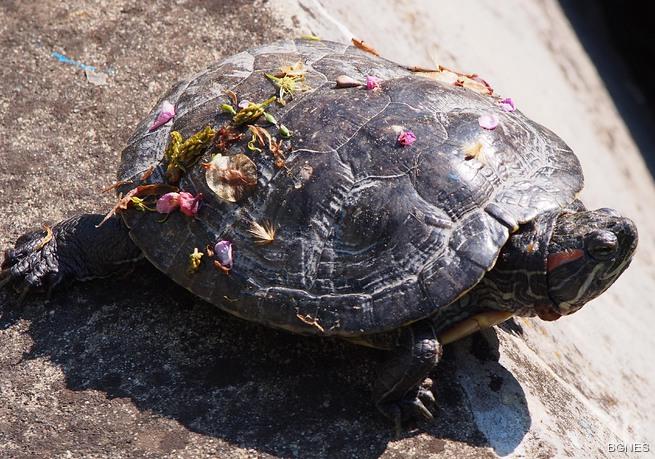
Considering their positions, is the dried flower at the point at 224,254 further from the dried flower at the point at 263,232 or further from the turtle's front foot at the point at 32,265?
the turtle's front foot at the point at 32,265

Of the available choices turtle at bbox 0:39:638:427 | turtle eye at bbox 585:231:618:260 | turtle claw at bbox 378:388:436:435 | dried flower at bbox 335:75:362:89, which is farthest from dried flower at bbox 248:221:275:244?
turtle eye at bbox 585:231:618:260

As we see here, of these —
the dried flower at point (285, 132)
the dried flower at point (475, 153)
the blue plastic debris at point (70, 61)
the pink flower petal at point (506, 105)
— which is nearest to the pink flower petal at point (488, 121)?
the dried flower at point (475, 153)

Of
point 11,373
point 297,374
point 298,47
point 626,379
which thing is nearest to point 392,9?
point 298,47

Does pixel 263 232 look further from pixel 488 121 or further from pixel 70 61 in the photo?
pixel 70 61

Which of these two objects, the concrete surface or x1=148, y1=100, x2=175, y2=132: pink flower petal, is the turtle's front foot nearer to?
the concrete surface

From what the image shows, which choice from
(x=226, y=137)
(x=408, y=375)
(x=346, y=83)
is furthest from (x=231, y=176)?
(x=408, y=375)
